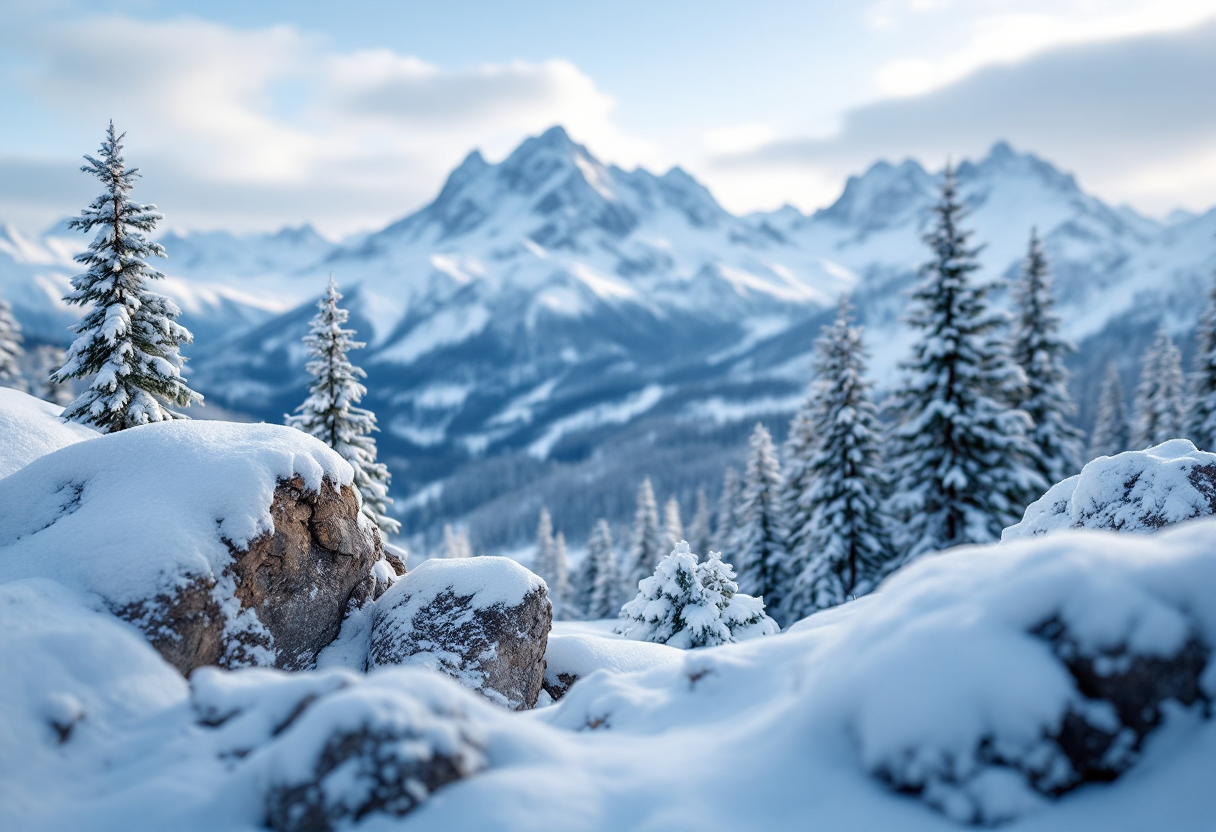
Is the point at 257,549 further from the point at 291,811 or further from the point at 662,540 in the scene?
the point at 662,540

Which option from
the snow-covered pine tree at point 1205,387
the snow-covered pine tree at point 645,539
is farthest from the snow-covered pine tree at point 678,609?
the snow-covered pine tree at point 1205,387

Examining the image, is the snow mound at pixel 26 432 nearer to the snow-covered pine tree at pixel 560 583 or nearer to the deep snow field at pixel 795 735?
the deep snow field at pixel 795 735

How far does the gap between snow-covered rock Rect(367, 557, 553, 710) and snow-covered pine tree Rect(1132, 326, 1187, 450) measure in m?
31.5

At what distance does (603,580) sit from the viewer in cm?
3953

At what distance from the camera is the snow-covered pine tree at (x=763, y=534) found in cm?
2711

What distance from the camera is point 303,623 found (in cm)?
1130

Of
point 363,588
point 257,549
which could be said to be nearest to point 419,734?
point 257,549

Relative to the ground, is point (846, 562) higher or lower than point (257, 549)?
lower

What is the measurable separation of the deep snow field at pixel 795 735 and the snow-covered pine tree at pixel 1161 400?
106ft

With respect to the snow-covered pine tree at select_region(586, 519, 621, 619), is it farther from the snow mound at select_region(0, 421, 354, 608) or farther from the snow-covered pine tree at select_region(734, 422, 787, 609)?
the snow mound at select_region(0, 421, 354, 608)

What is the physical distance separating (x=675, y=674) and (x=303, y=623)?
24.4 feet

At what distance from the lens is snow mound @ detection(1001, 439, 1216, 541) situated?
31.0ft

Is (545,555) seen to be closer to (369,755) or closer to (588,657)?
(588,657)

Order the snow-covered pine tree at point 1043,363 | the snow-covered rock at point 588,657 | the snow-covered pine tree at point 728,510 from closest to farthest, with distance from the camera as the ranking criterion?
1. the snow-covered rock at point 588,657
2. the snow-covered pine tree at point 1043,363
3. the snow-covered pine tree at point 728,510
